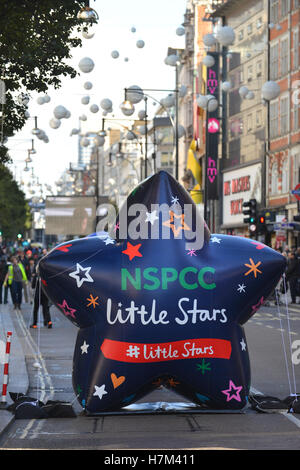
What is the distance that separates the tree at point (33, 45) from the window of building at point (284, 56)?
35005 mm

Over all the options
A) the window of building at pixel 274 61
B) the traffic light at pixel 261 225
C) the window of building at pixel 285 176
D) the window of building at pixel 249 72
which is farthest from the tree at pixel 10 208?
the traffic light at pixel 261 225

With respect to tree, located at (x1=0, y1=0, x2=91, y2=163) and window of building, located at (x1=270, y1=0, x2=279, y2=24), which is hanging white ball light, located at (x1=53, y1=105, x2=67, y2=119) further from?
window of building, located at (x1=270, y1=0, x2=279, y2=24)

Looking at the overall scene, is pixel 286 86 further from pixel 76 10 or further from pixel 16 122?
pixel 76 10

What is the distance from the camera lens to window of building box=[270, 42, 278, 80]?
179ft

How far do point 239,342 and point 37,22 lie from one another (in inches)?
282

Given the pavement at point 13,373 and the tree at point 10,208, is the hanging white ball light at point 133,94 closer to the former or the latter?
the pavement at point 13,373

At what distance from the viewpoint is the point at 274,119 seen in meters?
54.8

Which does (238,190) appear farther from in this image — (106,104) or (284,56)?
(106,104)

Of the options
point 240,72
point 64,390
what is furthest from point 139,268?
point 240,72

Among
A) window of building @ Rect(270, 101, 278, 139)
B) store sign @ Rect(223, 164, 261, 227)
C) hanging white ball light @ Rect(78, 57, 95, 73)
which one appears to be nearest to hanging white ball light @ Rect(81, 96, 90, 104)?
hanging white ball light @ Rect(78, 57, 95, 73)

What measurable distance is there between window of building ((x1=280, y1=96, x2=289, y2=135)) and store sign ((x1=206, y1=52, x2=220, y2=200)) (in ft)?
37.4

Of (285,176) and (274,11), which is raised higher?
(274,11)

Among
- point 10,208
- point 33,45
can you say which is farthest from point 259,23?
point 33,45

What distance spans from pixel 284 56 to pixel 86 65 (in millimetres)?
33345
